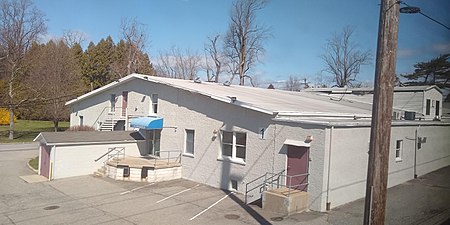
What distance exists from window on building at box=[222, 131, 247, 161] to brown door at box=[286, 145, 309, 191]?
2.70m

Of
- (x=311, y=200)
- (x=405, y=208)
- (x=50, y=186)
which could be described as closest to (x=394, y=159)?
(x=405, y=208)

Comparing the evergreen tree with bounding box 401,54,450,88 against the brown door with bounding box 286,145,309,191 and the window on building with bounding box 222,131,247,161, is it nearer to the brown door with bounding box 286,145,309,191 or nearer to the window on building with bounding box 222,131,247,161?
the brown door with bounding box 286,145,309,191

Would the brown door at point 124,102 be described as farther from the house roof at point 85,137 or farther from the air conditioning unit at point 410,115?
the air conditioning unit at point 410,115

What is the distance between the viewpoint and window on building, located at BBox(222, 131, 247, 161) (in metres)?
15.6

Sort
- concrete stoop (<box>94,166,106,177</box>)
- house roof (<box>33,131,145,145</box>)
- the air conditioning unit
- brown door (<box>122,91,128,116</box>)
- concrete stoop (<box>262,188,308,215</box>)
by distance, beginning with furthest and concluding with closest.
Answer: brown door (<box>122,91,128,116</box>)
the air conditioning unit
concrete stoop (<box>94,166,106,177</box>)
house roof (<box>33,131,145,145</box>)
concrete stoop (<box>262,188,308,215</box>)

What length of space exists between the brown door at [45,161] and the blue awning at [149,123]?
4.58 meters

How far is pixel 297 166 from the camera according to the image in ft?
43.1

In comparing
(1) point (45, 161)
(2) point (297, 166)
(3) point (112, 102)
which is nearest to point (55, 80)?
(3) point (112, 102)

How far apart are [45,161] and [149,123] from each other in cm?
567

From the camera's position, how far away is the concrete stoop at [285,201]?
38.5 ft

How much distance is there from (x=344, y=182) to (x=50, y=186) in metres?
12.9

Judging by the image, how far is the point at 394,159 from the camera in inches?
652

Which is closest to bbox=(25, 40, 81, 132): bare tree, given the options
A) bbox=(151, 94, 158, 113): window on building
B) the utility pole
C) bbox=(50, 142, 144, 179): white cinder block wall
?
bbox=(151, 94, 158, 113): window on building

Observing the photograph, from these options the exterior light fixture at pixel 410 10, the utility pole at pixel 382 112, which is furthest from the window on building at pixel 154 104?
the exterior light fixture at pixel 410 10
